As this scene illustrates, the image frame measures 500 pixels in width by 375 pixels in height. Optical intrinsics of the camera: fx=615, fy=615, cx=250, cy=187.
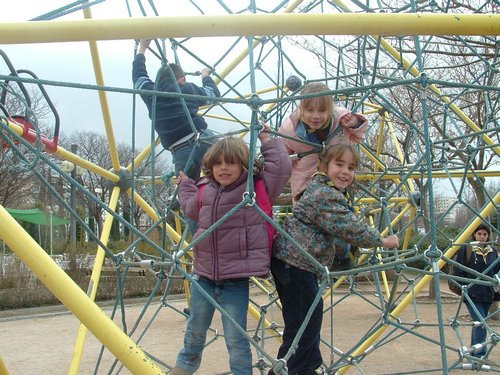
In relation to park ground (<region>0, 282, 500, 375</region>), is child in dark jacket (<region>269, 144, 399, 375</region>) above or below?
above

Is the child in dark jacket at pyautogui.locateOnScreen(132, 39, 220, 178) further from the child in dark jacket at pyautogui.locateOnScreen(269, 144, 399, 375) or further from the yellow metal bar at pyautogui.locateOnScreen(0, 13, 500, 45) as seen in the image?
the yellow metal bar at pyautogui.locateOnScreen(0, 13, 500, 45)

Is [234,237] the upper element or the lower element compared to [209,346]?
upper

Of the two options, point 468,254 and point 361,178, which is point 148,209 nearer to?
point 361,178

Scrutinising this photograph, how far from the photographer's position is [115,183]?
363 centimetres

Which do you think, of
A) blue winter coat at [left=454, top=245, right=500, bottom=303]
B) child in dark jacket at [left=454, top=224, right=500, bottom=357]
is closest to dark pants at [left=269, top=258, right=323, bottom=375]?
child in dark jacket at [left=454, top=224, right=500, bottom=357]

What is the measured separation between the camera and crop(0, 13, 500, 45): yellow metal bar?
4.93 feet

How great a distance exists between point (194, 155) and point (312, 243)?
0.80 meters

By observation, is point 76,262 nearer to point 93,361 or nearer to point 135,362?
point 93,361

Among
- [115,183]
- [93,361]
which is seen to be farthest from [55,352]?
[115,183]

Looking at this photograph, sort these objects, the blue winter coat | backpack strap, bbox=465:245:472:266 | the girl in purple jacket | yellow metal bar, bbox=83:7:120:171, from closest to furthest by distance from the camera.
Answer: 1. the girl in purple jacket
2. yellow metal bar, bbox=83:7:120:171
3. the blue winter coat
4. backpack strap, bbox=465:245:472:266

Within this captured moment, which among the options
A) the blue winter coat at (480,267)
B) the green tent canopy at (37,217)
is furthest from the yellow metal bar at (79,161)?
the green tent canopy at (37,217)

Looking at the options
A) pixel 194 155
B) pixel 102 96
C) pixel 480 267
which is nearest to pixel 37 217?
pixel 480 267

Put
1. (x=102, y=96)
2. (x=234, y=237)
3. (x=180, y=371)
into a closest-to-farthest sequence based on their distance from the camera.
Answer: (x=234, y=237)
(x=180, y=371)
(x=102, y=96)

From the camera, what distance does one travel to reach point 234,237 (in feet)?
6.97
